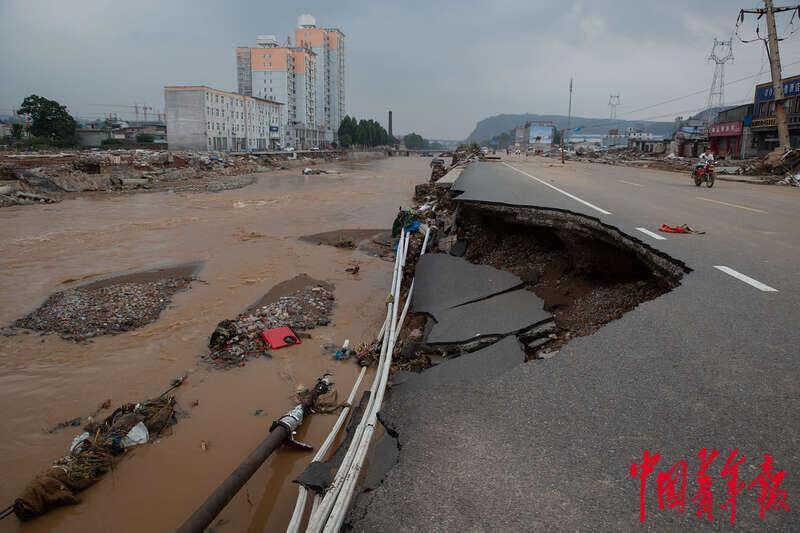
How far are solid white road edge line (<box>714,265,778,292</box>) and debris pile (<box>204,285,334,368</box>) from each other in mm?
6084

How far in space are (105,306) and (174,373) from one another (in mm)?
3565

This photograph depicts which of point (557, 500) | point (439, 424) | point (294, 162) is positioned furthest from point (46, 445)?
point (294, 162)

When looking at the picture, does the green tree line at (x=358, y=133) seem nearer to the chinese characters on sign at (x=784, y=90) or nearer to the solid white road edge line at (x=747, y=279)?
the chinese characters on sign at (x=784, y=90)

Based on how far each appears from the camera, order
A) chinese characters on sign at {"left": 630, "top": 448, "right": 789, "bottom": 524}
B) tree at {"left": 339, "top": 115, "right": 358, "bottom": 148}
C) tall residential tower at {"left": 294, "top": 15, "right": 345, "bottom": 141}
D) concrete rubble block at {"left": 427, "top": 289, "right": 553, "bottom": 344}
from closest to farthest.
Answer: chinese characters on sign at {"left": 630, "top": 448, "right": 789, "bottom": 524}, concrete rubble block at {"left": 427, "top": 289, "right": 553, "bottom": 344}, tree at {"left": 339, "top": 115, "right": 358, "bottom": 148}, tall residential tower at {"left": 294, "top": 15, "right": 345, "bottom": 141}

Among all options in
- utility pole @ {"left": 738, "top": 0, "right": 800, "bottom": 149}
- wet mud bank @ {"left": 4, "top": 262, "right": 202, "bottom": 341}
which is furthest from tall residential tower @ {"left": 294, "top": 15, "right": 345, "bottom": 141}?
wet mud bank @ {"left": 4, "top": 262, "right": 202, "bottom": 341}

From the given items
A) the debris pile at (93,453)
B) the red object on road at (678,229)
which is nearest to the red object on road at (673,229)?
the red object on road at (678,229)

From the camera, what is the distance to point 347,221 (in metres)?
22.3

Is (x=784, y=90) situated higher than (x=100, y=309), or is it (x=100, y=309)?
(x=784, y=90)

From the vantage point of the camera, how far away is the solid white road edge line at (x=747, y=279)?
4.84 meters

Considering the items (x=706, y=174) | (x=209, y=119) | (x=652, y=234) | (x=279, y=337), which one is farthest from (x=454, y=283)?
(x=209, y=119)

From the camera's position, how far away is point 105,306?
32.3 ft

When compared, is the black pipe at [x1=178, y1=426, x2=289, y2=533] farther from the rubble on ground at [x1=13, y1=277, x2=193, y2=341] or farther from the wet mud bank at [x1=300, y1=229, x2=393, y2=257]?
the wet mud bank at [x1=300, y1=229, x2=393, y2=257]

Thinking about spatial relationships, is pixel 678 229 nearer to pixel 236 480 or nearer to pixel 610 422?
pixel 610 422

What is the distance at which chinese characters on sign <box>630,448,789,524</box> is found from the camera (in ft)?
7.24
